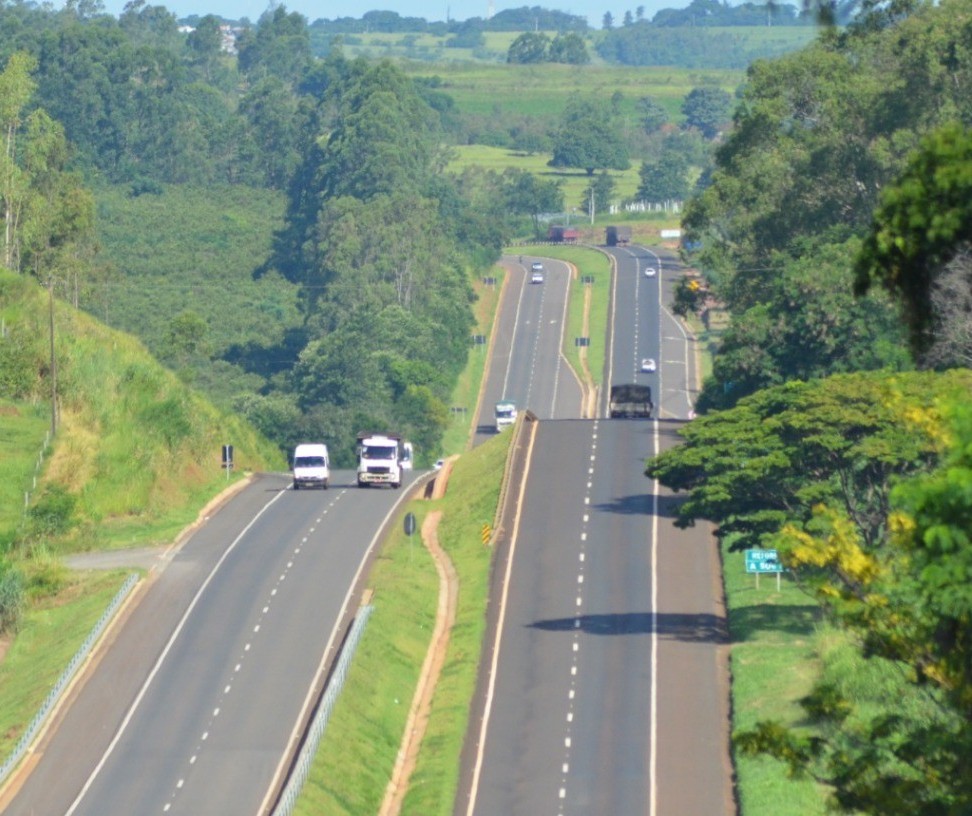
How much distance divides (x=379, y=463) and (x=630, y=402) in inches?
789

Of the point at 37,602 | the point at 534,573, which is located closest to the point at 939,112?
the point at 534,573

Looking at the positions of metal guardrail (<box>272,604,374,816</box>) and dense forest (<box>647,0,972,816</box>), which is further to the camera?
metal guardrail (<box>272,604,374,816</box>)

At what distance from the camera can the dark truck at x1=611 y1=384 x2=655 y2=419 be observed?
3900 inches

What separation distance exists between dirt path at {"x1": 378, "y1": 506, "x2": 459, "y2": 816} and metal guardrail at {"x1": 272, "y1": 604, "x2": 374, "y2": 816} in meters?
2.03

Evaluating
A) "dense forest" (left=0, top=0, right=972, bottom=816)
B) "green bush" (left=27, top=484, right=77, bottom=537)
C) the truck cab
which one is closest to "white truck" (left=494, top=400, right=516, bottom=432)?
"dense forest" (left=0, top=0, right=972, bottom=816)

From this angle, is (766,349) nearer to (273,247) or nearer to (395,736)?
(395,736)

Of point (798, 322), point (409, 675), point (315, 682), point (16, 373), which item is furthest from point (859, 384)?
point (16, 373)

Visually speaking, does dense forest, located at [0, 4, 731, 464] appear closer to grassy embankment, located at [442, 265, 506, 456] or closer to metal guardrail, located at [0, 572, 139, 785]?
grassy embankment, located at [442, 265, 506, 456]

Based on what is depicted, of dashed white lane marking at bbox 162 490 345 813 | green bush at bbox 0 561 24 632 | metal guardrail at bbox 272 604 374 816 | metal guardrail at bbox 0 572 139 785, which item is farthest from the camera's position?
green bush at bbox 0 561 24 632

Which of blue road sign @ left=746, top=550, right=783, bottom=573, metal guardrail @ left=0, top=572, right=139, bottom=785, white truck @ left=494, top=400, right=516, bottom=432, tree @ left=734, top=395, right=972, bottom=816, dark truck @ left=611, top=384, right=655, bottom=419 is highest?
tree @ left=734, top=395, right=972, bottom=816

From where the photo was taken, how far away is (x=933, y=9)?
91250mm

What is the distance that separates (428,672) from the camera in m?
58.9

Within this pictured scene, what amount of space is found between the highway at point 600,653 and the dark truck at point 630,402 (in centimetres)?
1003

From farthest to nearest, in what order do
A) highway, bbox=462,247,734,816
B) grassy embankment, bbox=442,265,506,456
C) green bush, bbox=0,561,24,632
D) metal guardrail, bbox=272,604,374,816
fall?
grassy embankment, bbox=442,265,506,456 → green bush, bbox=0,561,24,632 → highway, bbox=462,247,734,816 → metal guardrail, bbox=272,604,374,816
